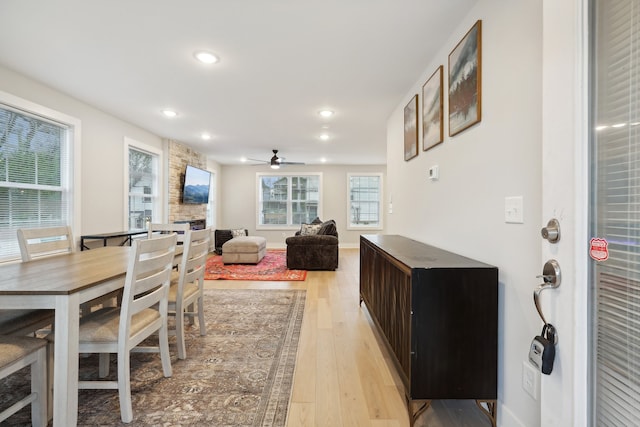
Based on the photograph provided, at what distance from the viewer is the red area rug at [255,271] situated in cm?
473

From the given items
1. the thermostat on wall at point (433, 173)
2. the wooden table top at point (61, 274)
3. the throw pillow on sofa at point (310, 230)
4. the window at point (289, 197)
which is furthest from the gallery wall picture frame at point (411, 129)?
the window at point (289, 197)

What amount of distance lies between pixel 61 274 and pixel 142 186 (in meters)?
3.74

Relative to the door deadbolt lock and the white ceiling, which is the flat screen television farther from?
the door deadbolt lock

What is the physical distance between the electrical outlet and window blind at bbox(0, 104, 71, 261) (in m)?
4.37

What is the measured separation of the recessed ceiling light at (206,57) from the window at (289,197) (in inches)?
238

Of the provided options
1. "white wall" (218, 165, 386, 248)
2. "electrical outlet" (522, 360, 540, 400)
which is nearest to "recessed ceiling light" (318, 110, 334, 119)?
"electrical outlet" (522, 360, 540, 400)

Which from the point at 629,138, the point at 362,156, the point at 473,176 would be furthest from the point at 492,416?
the point at 362,156

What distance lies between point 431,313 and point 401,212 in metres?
1.96

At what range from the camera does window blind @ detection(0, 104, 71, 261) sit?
9.39 ft

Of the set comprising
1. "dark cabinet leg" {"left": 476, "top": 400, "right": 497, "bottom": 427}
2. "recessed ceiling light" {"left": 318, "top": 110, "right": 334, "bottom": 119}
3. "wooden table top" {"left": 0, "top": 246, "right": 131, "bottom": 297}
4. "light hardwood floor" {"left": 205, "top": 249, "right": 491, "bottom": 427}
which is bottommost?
"light hardwood floor" {"left": 205, "top": 249, "right": 491, "bottom": 427}

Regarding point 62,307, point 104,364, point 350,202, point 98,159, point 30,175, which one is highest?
point 98,159

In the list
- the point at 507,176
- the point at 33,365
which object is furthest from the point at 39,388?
the point at 507,176

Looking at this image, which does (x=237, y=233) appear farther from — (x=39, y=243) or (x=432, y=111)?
(x=432, y=111)

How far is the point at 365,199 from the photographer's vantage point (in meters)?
8.65
